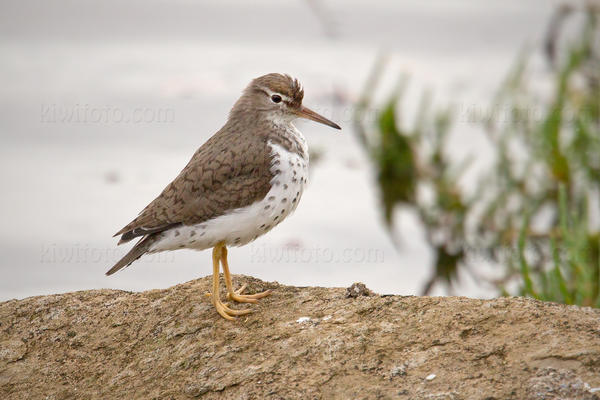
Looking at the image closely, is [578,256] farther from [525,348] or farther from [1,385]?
[1,385]

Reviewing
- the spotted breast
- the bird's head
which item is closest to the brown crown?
the bird's head

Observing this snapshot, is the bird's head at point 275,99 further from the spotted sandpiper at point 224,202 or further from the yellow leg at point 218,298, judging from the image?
the yellow leg at point 218,298

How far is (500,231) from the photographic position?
10773mm

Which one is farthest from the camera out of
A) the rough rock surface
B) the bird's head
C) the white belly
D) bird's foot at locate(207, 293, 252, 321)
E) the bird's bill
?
the bird's bill

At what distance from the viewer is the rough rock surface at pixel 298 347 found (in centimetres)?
490

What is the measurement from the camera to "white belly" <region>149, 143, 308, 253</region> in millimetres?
6277

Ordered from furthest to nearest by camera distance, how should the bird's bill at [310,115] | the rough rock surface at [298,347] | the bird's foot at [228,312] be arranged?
the bird's bill at [310,115]
the bird's foot at [228,312]
the rough rock surface at [298,347]

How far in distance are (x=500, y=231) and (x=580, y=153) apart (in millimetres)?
1335

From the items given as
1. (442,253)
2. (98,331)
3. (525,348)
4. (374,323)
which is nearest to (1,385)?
(98,331)

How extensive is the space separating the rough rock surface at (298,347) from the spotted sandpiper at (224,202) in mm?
355

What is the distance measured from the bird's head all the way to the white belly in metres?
0.63

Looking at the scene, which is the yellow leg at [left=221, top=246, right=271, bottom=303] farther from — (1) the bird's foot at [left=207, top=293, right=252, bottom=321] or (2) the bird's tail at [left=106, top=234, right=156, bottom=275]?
(2) the bird's tail at [left=106, top=234, right=156, bottom=275]

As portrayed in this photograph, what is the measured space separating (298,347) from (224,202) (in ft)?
4.31

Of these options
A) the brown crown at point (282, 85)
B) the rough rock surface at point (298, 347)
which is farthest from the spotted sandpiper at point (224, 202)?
the brown crown at point (282, 85)
